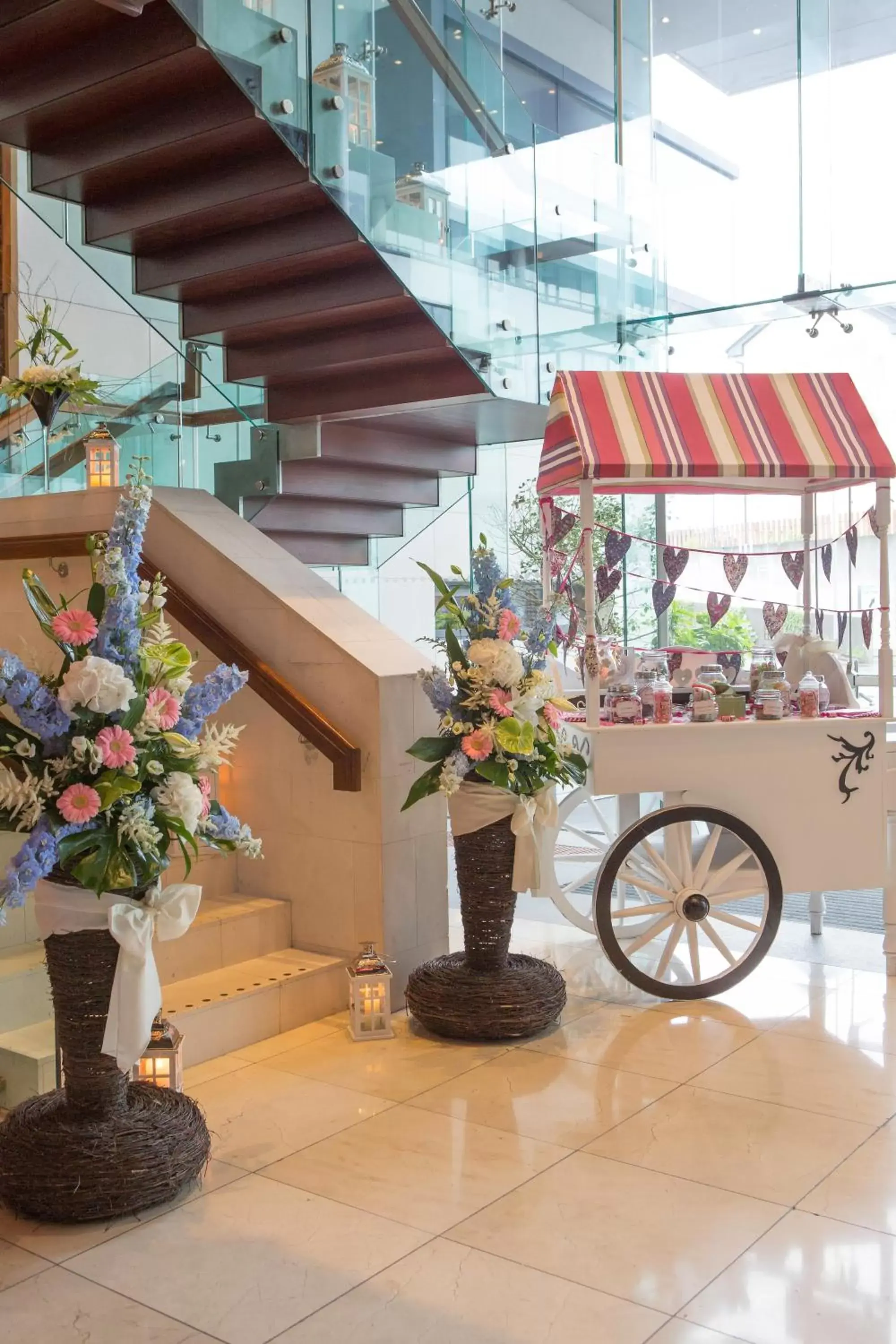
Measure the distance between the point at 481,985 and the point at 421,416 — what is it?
10.0 ft

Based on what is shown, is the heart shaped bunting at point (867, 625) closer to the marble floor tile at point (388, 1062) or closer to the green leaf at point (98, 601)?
the marble floor tile at point (388, 1062)

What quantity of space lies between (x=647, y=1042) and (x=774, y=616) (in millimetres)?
1995

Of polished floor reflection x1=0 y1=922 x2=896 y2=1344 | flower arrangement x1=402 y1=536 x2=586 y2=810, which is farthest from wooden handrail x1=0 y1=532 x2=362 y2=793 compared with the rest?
polished floor reflection x1=0 y1=922 x2=896 y2=1344

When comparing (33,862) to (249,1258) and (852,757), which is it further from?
(852,757)

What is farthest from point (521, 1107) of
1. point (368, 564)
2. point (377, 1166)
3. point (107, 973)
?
point (368, 564)

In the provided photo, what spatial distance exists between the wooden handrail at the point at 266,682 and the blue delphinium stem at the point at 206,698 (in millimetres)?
1367

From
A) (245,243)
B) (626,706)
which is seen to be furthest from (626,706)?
(245,243)

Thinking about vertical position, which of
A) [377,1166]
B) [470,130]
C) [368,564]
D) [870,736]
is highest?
[470,130]

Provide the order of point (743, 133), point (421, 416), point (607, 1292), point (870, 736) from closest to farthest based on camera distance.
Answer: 1. point (607, 1292)
2. point (870, 736)
3. point (421, 416)
4. point (743, 133)

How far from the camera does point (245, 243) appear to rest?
5.21 m

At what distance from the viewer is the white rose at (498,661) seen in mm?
3973

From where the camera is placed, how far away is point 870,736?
460cm

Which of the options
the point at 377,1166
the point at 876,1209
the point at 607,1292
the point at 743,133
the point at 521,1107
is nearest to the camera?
the point at 607,1292

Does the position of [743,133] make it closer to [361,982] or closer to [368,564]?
[368,564]
